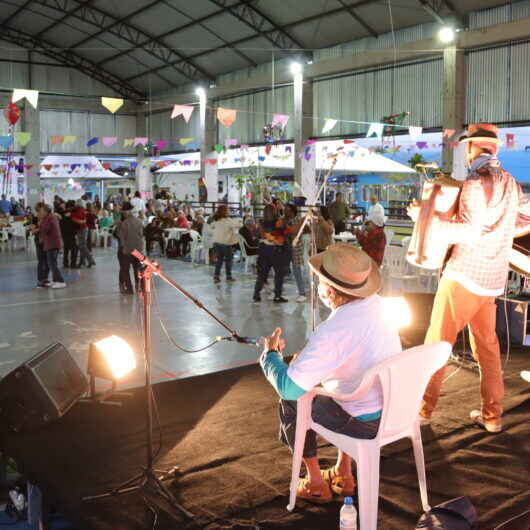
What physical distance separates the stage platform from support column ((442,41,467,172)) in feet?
40.5

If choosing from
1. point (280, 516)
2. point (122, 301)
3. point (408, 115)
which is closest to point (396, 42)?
point (408, 115)

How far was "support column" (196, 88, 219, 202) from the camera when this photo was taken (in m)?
23.8

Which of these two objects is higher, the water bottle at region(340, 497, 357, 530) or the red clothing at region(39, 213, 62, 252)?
the red clothing at region(39, 213, 62, 252)

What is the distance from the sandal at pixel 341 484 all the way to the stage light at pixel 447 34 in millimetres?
14339

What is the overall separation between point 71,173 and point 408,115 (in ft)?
A: 46.3

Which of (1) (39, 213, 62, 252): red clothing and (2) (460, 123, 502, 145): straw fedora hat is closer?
(2) (460, 123, 502, 145): straw fedora hat

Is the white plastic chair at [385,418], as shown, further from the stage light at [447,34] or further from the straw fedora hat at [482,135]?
the stage light at [447,34]

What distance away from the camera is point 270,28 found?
18.8 m

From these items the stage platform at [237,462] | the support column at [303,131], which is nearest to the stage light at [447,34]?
the support column at [303,131]

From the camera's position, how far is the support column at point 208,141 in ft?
78.0

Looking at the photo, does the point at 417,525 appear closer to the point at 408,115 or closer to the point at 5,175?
the point at 408,115

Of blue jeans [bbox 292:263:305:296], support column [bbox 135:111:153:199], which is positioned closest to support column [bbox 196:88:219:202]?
support column [bbox 135:111:153:199]

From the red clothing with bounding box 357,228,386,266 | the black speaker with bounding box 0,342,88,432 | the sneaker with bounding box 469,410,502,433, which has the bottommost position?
the sneaker with bounding box 469,410,502,433

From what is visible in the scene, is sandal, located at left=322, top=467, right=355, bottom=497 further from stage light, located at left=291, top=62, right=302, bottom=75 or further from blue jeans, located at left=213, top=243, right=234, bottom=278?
stage light, located at left=291, top=62, right=302, bottom=75
